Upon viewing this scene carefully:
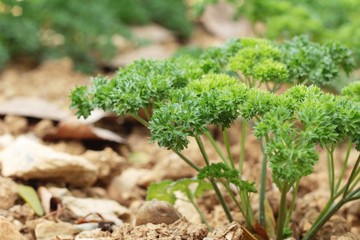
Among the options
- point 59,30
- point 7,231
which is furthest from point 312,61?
point 59,30

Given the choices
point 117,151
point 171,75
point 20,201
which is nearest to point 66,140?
point 117,151

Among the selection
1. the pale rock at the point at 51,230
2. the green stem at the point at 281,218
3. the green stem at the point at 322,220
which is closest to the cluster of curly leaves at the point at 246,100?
the green stem at the point at 281,218

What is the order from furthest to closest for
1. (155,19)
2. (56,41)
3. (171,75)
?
(155,19), (56,41), (171,75)

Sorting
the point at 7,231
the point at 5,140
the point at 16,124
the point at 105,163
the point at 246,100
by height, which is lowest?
the point at 7,231

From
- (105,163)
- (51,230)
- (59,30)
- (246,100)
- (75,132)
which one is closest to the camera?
(246,100)

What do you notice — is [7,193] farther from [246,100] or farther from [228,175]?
[246,100]

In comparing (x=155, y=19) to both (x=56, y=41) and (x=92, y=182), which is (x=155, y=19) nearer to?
(x=56, y=41)

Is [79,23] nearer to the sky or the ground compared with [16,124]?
nearer to the sky
